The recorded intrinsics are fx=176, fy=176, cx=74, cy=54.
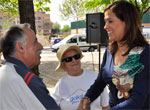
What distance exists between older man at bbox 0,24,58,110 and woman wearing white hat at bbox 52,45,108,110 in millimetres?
808

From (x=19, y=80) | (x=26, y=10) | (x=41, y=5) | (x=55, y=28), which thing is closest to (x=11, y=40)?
(x=19, y=80)

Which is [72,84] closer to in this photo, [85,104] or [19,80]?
[85,104]

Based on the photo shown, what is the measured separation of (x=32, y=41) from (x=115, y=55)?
2.27ft

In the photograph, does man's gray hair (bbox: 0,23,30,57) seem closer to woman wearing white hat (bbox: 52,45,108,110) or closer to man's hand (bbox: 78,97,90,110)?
man's hand (bbox: 78,97,90,110)

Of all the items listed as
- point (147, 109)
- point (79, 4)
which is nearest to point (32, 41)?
point (147, 109)

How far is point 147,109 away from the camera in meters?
1.17

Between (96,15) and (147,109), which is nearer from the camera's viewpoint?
(147,109)

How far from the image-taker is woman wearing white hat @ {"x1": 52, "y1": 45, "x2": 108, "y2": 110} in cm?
209

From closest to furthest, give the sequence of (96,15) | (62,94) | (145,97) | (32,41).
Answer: (145,97)
(32,41)
(62,94)
(96,15)

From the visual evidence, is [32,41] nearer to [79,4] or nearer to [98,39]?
[98,39]

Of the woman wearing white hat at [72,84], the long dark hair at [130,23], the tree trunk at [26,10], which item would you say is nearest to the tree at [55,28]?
the tree trunk at [26,10]

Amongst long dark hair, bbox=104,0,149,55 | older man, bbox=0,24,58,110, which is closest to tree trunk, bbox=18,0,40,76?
older man, bbox=0,24,58,110

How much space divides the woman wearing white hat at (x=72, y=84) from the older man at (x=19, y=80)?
808mm

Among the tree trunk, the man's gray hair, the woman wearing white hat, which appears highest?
the tree trunk
